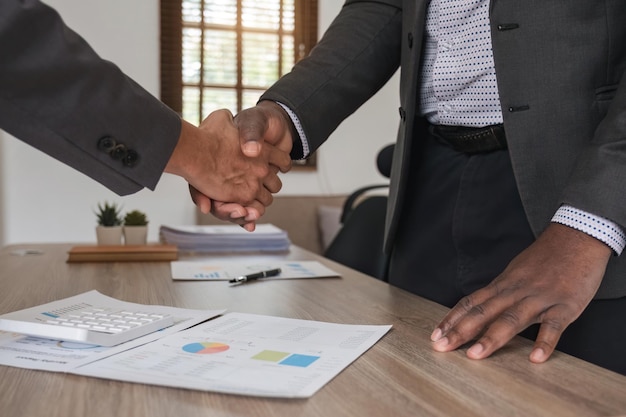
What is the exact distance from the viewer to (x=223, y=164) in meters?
1.32

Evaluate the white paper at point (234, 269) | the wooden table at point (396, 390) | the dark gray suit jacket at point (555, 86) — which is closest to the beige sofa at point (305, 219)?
the white paper at point (234, 269)

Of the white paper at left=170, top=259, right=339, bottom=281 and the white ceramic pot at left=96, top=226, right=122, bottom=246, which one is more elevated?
the white ceramic pot at left=96, top=226, right=122, bottom=246

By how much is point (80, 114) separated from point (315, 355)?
410 millimetres

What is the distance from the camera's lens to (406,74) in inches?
53.8

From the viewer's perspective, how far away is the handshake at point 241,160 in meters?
1.28

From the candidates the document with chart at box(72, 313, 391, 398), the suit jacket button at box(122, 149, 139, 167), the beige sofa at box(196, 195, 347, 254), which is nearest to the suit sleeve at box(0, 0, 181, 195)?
the suit jacket button at box(122, 149, 139, 167)

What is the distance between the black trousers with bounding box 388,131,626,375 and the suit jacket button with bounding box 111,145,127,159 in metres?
0.65

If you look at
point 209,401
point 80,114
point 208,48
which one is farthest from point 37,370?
point 208,48

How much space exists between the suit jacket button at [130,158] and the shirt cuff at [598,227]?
57 centimetres

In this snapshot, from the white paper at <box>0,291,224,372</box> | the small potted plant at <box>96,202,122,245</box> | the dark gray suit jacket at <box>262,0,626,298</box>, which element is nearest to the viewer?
the white paper at <box>0,291,224,372</box>

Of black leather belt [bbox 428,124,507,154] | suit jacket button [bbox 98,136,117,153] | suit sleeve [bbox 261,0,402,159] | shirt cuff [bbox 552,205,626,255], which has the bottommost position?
shirt cuff [bbox 552,205,626,255]

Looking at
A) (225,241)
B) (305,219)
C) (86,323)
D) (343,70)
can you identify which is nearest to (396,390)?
(86,323)

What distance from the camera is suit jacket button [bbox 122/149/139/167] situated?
0.90m

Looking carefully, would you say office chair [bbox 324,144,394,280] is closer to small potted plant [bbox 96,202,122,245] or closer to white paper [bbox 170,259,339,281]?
white paper [bbox 170,259,339,281]
